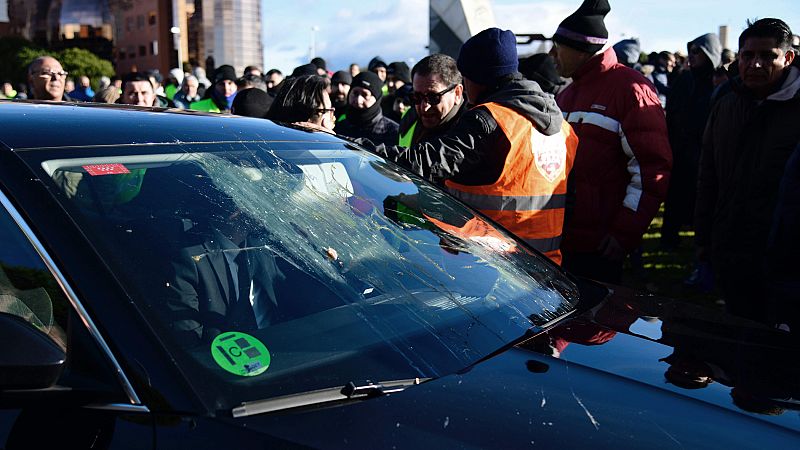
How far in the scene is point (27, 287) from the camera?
5.13 feet

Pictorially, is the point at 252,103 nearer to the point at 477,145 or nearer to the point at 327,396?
the point at 477,145

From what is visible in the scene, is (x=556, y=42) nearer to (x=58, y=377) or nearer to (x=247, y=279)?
(x=247, y=279)

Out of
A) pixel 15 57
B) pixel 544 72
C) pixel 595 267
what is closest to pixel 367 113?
pixel 544 72

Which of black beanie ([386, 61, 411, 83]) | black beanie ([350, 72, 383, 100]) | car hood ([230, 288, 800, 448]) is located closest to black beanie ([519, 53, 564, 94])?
black beanie ([350, 72, 383, 100])

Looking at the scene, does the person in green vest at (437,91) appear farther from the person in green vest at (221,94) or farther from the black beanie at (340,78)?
the person in green vest at (221,94)

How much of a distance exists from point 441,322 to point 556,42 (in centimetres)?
233

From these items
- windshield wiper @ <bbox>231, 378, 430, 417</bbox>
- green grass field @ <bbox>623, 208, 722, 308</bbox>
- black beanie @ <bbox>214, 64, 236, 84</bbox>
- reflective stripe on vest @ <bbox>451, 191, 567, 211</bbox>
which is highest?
black beanie @ <bbox>214, 64, 236, 84</bbox>

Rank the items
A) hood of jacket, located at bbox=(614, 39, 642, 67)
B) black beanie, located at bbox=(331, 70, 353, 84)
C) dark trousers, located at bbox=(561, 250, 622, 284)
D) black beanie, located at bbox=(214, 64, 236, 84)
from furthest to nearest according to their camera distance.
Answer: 1. black beanie, located at bbox=(214, 64, 236, 84)
2. black beanie, located at bbox=(331, 70, 353, 84)
3. hood of jacket, located at bbox=(614, 39, 642, 67)
4. dark trousers, located at bbox=(561, 250, 622, 284)

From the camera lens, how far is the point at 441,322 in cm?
174

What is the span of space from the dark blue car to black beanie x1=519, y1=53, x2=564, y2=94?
4.00 m

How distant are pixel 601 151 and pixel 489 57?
0.79 m

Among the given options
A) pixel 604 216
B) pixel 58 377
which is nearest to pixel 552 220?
pixel 604 216

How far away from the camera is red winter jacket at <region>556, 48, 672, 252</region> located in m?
3.42

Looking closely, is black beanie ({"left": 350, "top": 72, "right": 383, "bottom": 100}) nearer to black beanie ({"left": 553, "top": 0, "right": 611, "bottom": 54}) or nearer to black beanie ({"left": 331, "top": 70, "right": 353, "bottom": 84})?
black beanie ({"left": 331, "top": 70, "right": 353, "bottom": 84})
